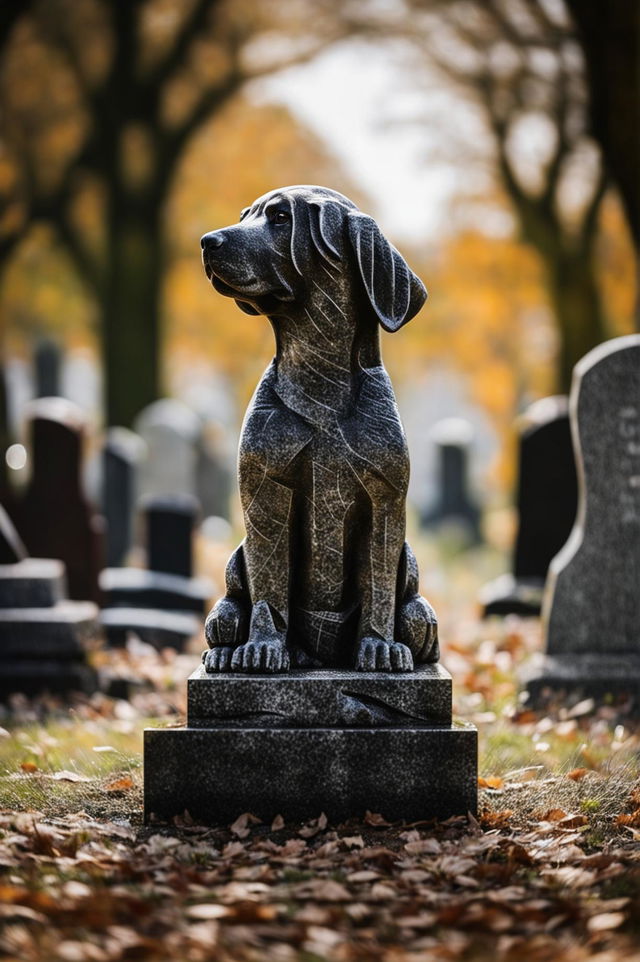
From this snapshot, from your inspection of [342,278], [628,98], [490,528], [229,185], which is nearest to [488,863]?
[342,278]

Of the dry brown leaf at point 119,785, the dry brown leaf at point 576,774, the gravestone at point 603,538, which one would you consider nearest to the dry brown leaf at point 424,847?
the dry brown leaf at point 576,774

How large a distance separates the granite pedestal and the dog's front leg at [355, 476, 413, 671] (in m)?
0.16

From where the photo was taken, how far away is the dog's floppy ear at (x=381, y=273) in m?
5.11

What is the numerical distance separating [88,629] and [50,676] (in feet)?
1.68

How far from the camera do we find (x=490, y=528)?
2681 cm

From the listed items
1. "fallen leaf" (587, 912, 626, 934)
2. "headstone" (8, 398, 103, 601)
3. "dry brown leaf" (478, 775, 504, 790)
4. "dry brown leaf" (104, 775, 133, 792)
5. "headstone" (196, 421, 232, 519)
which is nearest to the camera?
"fallen leaf" (587, 912, 626, 934)

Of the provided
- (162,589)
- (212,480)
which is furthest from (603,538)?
(212,480)

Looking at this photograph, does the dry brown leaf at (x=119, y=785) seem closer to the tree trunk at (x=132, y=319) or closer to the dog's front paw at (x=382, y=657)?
the dog's front paw at (x=382, y=657)

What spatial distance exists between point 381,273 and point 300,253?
36cm

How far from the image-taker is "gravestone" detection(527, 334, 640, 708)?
8023 mm

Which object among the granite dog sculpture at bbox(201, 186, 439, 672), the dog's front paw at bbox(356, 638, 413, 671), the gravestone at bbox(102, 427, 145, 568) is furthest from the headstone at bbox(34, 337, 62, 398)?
the dog's front paw at bbox(356, 638, 413, 671)

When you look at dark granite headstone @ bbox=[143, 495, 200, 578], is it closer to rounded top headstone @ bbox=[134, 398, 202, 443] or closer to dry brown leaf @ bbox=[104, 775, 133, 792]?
rounded top headstone @ bbox=[134, 398, 202, 443]

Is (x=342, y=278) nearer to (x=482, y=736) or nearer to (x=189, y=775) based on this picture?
(x=189, y=775)

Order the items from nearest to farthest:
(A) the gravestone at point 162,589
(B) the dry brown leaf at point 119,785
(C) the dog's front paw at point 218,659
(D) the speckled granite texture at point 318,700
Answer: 1. (D) the speckled granite texture at point 318,700
2. (C) the dog's front paw at point 218,659
3. (B) the dry brown leaf at point 119,785
4. (A) the gravestone at point 162,589
